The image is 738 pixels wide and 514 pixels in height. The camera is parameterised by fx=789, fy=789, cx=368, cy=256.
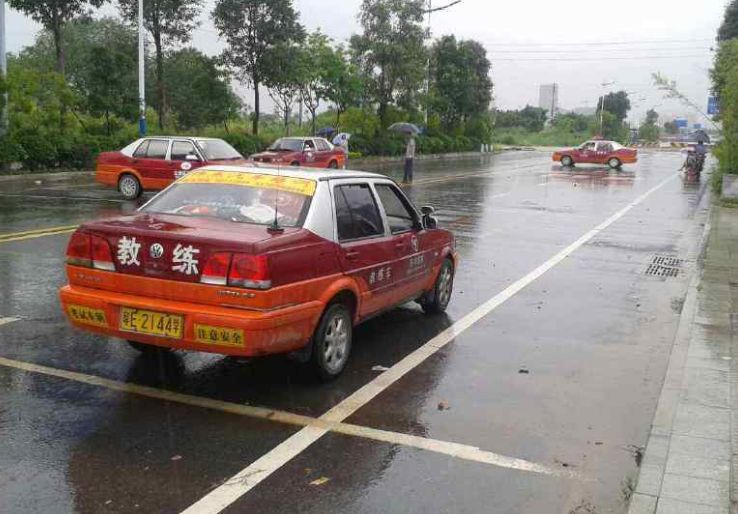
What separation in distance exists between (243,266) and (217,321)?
1.25ft

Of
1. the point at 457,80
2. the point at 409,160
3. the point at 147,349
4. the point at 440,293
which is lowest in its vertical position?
the point at 147,349

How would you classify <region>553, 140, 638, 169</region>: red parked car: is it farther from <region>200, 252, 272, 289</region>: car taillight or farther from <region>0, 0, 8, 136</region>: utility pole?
<region>200, 252, 272, 289</region>: car taillight

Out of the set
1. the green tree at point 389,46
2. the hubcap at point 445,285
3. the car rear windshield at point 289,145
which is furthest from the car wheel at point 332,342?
the green tree at point 389,46

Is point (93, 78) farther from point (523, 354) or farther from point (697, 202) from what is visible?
point (523, 354)

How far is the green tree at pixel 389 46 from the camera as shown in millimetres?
41656

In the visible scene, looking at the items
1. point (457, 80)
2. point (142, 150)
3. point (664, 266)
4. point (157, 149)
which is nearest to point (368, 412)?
point (664, 266)

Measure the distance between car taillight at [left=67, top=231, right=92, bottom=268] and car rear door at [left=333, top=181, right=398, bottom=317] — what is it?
176cm

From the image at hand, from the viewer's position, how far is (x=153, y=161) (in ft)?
60.2

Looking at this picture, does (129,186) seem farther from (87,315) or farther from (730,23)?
(730,23)

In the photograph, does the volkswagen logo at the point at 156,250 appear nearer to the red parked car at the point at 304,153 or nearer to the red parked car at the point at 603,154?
the red parked car at the point at 304,153

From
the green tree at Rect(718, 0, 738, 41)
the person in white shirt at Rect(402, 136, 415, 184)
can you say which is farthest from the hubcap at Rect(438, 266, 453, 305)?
the green tree at Rect(718, 0, 738, 41)

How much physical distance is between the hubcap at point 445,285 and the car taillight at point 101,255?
364 centimetres

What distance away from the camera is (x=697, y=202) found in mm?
22609

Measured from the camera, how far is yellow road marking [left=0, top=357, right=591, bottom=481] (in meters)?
4.55
